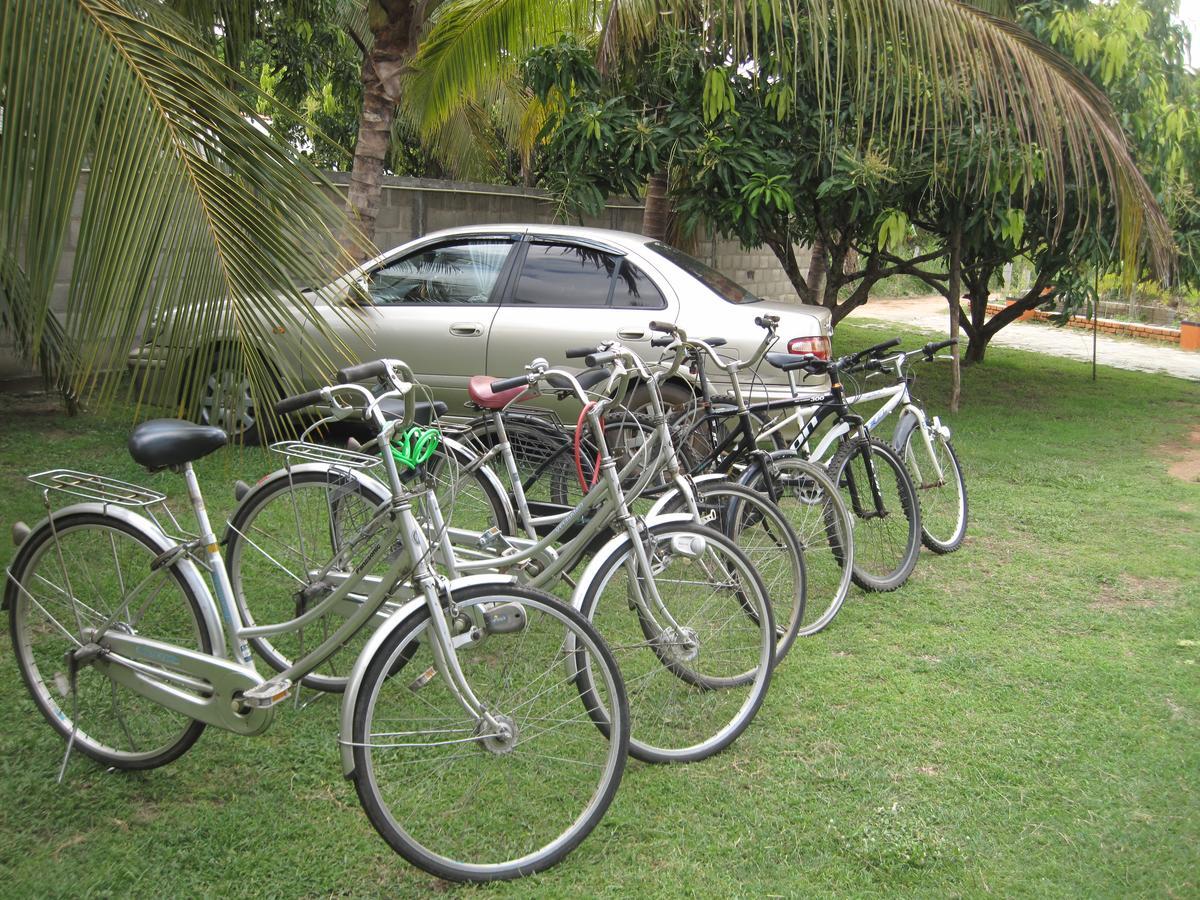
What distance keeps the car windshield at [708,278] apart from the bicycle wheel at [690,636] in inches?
138

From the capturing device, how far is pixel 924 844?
310 centimetres

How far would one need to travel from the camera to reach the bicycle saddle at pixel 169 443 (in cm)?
304

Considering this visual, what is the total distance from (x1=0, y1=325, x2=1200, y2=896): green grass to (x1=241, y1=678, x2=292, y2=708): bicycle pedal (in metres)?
0.42

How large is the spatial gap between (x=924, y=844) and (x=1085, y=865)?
1.43ft

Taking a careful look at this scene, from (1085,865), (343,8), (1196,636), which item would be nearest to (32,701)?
(1085,865)

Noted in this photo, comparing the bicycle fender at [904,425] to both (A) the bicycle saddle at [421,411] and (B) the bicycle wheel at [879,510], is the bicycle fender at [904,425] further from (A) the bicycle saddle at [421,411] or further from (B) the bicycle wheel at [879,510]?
(A) the bicycle saddle at [421,411]

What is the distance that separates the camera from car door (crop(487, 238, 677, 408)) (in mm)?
6836

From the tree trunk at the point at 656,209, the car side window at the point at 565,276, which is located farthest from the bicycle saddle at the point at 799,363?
the tree trunk at the point at 656,209

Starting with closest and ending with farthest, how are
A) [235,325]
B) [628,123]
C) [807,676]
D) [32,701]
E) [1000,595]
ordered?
[235,325] < [32,701] < [807,676] < [1000,595] < [628,123]

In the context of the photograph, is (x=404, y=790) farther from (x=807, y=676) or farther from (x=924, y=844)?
(x=807, y=676)

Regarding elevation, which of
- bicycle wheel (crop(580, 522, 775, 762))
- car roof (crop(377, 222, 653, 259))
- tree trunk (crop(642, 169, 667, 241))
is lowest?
bicycle wheel (crop(580, 522, 775, 762))

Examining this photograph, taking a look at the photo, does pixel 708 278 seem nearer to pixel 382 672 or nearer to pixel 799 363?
pixel 799 363


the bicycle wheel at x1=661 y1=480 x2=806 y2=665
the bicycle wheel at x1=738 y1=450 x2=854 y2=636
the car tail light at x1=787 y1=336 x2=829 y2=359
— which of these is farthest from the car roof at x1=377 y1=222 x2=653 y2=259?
the bicycle wheel at x1=661 y1=480 x2=806 y2=665

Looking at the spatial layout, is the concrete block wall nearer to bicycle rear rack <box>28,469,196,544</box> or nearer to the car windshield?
the car windshield
